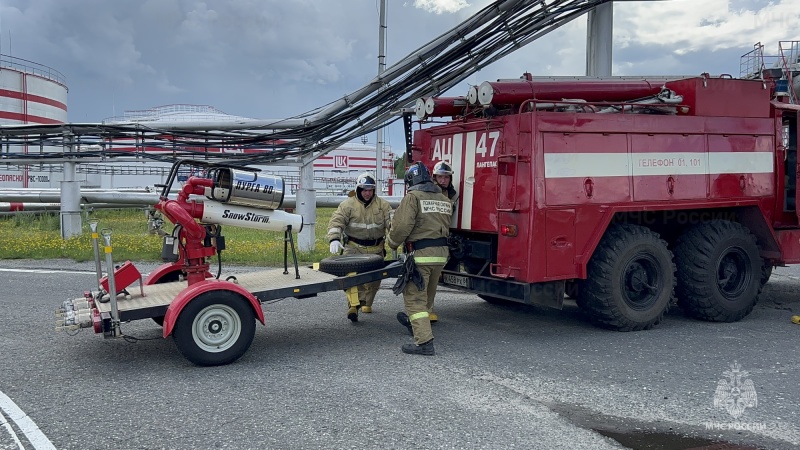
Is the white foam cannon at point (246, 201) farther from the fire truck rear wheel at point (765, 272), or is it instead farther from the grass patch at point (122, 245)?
the fire truck rear wheel at point (765, 272)

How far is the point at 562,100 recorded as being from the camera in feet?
23.0

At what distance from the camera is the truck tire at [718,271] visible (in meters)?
7.37

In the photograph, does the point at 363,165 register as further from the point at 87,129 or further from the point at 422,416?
the point at 422,416

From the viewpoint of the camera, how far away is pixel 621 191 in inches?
272

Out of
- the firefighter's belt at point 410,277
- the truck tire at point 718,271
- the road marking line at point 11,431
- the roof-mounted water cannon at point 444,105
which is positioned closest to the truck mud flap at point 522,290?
the firefighter's belt at point 410,277

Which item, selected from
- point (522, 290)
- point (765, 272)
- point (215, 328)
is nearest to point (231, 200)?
point (215, 328)

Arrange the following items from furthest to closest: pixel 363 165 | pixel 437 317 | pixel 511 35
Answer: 1. pixel 363 165
2. pixel 511 35
3. pixel 437 317

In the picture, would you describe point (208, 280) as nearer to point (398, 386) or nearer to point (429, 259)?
point (398, 386)

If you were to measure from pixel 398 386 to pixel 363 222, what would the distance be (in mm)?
2673

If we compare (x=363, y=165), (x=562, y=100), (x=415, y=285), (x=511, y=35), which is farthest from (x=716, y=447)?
(x=363, y=165)

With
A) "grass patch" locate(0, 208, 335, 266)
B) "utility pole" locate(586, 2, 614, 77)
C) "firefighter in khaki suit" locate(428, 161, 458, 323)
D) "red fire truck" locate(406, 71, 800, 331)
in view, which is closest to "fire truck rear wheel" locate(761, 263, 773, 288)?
"red fire truck" locate(406, 71, 800, 331)

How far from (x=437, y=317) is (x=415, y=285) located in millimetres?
1501

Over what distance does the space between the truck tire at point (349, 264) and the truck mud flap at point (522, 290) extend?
3.57 ft

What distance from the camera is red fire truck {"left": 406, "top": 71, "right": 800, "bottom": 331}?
258 inches
